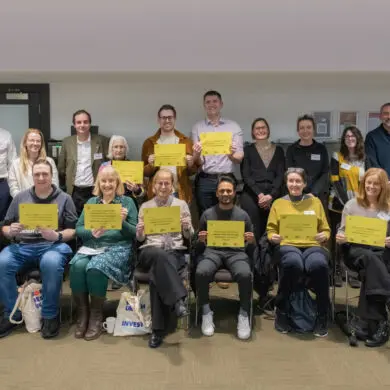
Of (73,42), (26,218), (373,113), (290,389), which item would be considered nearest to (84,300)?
(26,218)

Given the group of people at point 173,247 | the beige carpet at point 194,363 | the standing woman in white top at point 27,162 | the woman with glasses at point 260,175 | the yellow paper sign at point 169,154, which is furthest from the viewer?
the woman with glasses at point 260,175

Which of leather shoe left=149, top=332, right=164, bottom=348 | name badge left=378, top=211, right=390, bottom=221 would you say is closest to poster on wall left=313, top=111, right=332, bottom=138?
name badge left=378, top=211, right=390, bottom=221

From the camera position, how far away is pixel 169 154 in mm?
3955

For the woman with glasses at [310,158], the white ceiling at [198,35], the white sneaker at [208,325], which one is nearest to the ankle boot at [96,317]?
the white sneaker at [208,325]

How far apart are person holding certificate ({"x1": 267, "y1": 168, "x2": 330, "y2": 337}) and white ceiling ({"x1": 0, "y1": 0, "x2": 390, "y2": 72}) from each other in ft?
5.41

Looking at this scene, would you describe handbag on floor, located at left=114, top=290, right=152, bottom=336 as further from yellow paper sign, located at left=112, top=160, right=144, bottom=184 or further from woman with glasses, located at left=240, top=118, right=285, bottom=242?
woman with glasses, located at left=240, top=118, right=285, bottom=242

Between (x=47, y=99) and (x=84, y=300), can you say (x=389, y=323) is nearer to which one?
(x=84, y=300)

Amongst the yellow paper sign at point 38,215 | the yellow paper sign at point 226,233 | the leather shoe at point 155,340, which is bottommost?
the leather shoe at point 155,340

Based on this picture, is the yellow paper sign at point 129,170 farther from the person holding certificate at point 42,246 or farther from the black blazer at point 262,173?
the black blazer at point 262,173

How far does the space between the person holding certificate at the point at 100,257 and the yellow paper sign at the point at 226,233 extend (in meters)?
0.62

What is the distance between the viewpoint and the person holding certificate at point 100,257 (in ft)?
10.7

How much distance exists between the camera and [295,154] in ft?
13.9

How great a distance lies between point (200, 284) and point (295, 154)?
5.66ft

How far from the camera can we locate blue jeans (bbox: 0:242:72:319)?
3244 millimetres
